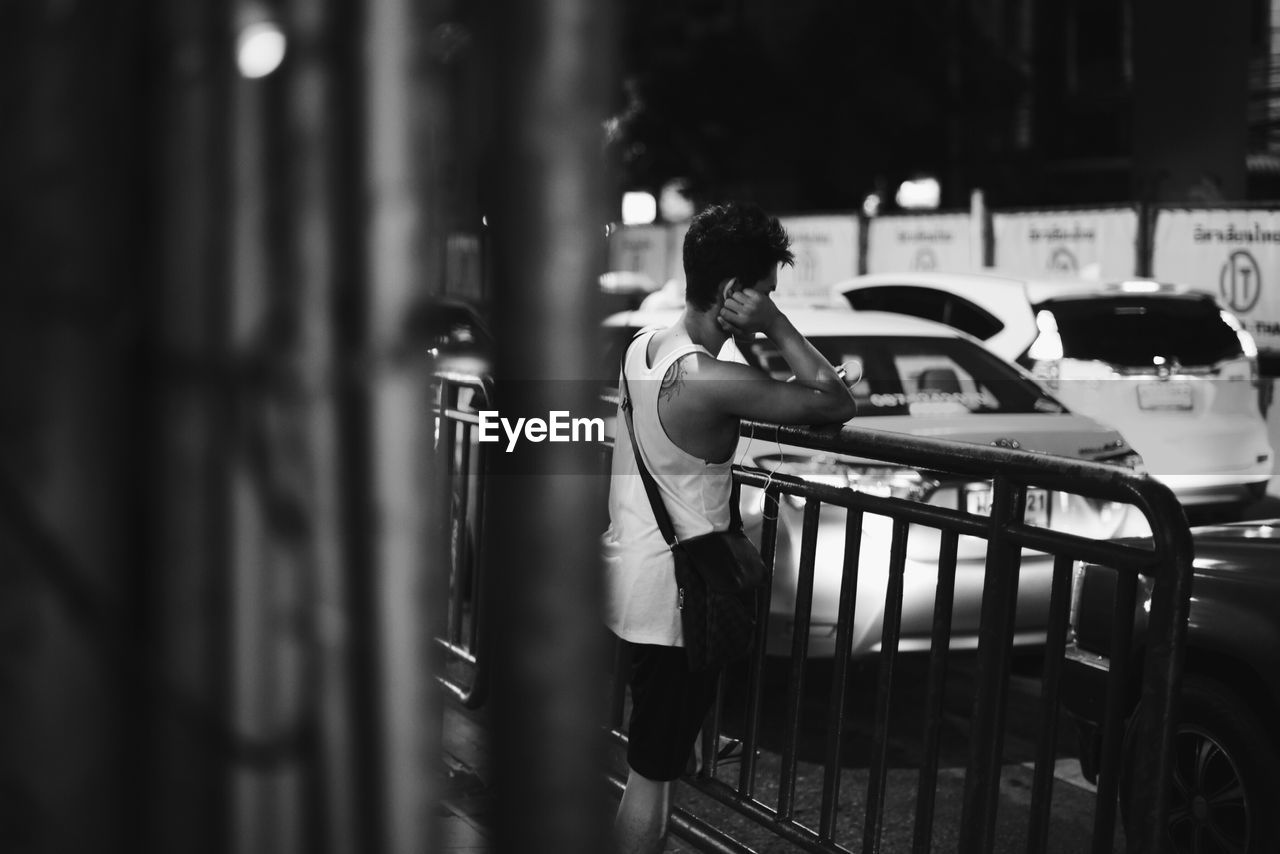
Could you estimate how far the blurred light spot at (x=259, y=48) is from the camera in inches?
37.1

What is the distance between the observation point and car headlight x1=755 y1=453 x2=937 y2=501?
6.27 metres

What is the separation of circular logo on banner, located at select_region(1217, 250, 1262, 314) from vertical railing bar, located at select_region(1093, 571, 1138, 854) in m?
13.3

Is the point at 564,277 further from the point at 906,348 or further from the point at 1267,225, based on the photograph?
the point at 1267,225

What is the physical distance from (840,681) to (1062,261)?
1481 centimetres

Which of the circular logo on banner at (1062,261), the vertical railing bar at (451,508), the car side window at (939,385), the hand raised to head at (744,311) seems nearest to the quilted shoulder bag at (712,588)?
the hand raised to head at (744,311)

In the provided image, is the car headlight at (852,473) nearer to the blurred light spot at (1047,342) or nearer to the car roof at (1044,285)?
the blurred light spot at (1047,342)

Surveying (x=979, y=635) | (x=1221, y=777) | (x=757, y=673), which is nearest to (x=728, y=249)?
(x=979, y=635)

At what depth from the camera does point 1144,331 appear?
10922 mm

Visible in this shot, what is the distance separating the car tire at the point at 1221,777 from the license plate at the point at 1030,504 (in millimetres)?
2049

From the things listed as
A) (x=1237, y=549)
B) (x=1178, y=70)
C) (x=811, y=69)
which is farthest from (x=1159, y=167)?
(x=1237, y=549)

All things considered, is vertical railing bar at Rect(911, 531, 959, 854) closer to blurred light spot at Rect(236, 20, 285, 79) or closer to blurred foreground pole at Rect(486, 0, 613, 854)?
→ blurred foreground pole at Rect(486, 0, 613, 854)

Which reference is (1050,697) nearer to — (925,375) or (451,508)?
(451,508)

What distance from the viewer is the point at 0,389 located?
93 cm

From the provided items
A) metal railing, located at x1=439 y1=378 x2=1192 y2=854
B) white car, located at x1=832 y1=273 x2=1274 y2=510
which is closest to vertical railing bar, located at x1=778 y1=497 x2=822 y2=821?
metal railing, located at x1=439 y1=378 x2=1192 y2=854
